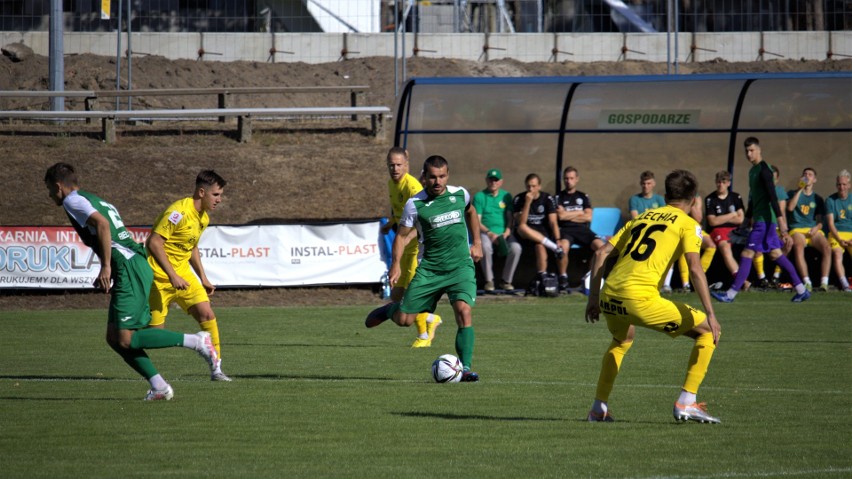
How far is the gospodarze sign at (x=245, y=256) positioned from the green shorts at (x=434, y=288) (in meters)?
8.79

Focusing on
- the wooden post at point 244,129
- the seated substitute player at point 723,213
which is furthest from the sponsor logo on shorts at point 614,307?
the wooden post at point 244,129

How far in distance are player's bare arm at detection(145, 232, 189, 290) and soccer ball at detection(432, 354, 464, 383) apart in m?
2.24

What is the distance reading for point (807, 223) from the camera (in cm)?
1898

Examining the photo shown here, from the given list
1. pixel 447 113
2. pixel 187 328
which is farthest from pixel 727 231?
pixel 187 328

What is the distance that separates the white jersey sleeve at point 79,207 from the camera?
860 cm

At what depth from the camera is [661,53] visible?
109 feet

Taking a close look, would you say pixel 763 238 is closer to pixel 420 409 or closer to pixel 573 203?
pixel 573 203

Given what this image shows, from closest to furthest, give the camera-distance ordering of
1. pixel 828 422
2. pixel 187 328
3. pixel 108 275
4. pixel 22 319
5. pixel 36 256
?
pixel 828 422, pixel 108 275, pixel 187 328, pixel 22 319, pixel 36 256

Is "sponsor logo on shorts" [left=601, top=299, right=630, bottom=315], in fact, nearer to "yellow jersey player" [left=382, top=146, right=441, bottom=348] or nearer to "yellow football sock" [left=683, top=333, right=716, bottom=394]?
"yellow football sock" [left=683, top=333, right=716, bottom=394]

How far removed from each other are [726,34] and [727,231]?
1561 cm

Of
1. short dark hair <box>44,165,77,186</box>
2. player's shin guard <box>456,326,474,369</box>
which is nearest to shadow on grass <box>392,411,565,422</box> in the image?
player's shin guard <box>456,326,474,369</box>

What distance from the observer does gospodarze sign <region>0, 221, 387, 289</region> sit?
18.4m

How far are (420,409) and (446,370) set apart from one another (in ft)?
4.21

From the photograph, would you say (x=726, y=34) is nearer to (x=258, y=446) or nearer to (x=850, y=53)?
(x=850, y=53)
